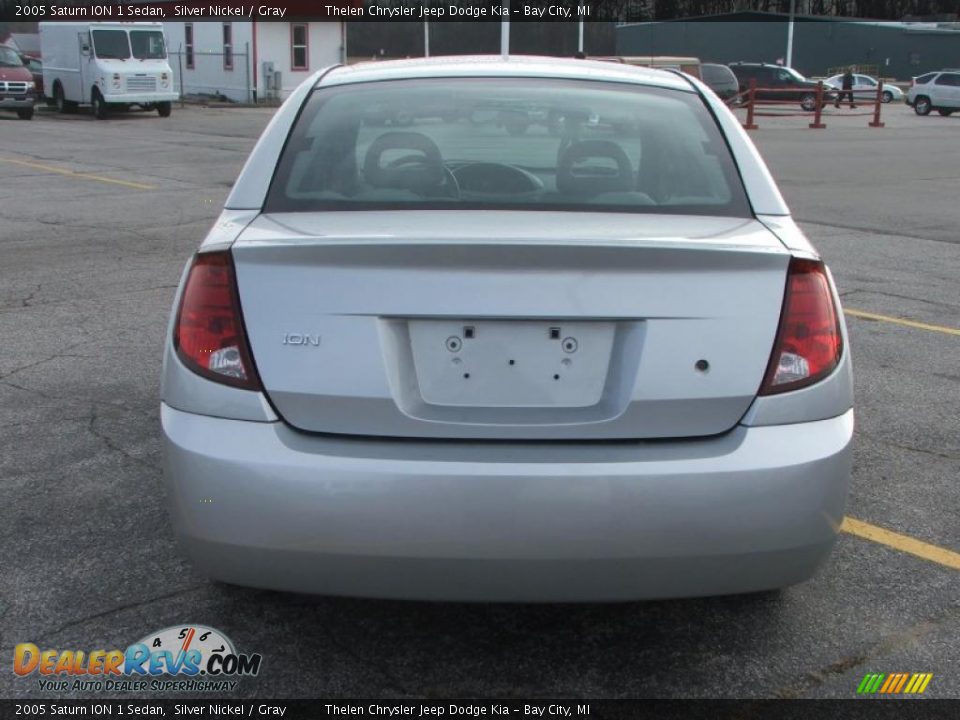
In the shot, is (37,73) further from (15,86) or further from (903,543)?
(903,543)

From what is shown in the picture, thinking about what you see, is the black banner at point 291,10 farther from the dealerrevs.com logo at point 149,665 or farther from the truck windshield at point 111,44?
the dealerrevs.com logo at point 149,665

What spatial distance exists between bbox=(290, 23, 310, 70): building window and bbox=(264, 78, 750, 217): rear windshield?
3902 cm

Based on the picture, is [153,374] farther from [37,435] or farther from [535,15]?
[535,15]

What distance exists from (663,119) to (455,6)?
184ft

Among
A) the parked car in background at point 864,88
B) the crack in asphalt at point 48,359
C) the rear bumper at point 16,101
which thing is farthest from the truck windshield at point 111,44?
the parked car in background at point 864,88

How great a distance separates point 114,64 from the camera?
30.0 metres

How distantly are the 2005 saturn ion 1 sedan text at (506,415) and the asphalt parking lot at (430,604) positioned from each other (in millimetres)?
411

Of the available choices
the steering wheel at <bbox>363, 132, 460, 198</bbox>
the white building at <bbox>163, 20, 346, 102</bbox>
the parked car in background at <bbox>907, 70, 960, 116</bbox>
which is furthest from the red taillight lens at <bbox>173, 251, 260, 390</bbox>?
the parked car in background at <bbox>907, 70, 960, 116</bbox>

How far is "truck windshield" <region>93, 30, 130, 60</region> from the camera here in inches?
1175

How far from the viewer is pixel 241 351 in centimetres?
270

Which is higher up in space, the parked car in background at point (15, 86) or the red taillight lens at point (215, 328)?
the red taillight lens at point (215, 328)

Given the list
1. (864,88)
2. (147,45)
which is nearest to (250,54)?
(147,45)

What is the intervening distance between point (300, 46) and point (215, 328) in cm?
4057

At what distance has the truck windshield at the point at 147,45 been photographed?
99.8 feet
